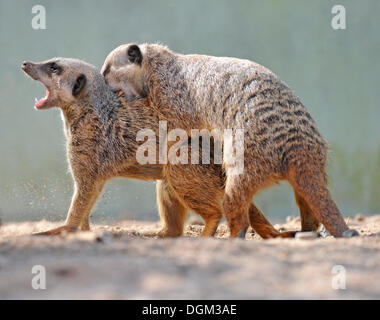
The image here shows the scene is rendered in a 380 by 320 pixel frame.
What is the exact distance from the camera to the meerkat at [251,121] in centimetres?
355

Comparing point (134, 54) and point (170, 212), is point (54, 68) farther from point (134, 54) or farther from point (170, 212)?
point (170, 212)

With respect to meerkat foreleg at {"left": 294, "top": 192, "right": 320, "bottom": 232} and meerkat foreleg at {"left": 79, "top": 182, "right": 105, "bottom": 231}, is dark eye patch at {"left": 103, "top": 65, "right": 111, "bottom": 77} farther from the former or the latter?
meerkat foreleg at {"left": 294, "top": 192, "right": 320, "bottom": 232}

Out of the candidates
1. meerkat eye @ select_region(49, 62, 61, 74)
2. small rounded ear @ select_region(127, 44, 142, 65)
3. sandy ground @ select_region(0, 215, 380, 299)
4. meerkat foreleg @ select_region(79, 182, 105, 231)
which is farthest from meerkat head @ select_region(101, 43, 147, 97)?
sandy ground @ select_region(0, 215, 380, 299)

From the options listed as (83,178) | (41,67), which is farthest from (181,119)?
(41,67)

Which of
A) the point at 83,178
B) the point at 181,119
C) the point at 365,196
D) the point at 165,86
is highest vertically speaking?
the point at 165,86

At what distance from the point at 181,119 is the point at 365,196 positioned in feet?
14.4

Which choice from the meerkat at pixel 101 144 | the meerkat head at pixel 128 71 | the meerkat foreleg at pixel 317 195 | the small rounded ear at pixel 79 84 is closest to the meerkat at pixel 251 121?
the meerkat foreleg at pixel 317 195

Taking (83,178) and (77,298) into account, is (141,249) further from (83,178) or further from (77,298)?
(83,178)

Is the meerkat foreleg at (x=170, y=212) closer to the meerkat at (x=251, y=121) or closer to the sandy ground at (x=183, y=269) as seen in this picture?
the meerkat at (x=251, y=121)

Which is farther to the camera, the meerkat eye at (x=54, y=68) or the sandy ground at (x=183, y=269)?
the meerkat eye at (x=54, y=68)

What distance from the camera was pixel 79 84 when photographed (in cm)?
451

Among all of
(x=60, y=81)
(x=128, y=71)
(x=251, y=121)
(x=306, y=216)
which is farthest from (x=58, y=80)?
(x=306, y=216)
